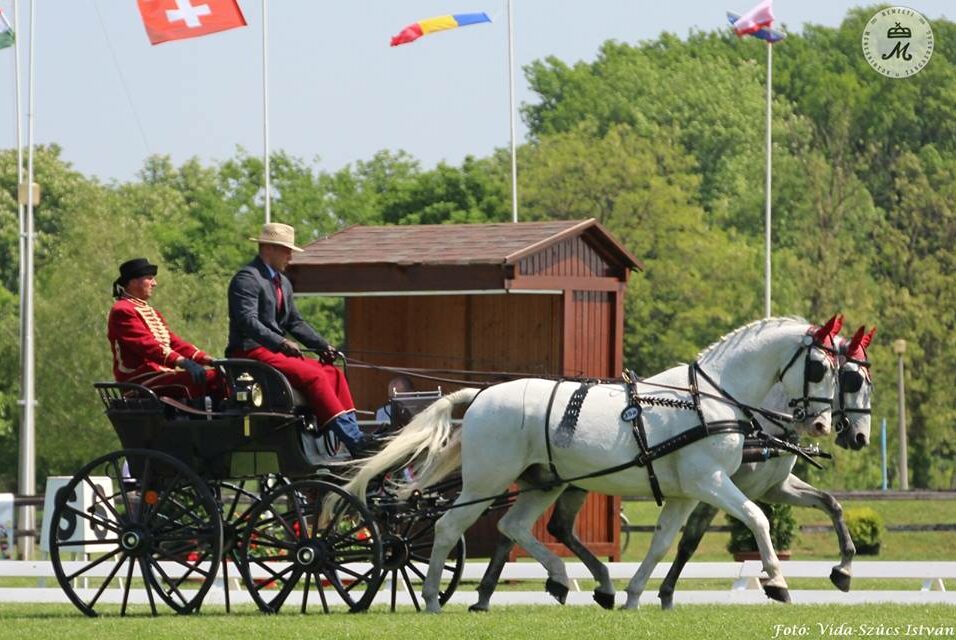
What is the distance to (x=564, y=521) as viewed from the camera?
552 inches

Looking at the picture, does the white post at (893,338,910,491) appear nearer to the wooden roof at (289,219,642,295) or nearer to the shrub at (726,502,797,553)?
the shrub at (726,502,797,553)

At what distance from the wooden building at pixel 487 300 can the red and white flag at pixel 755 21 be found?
16.7 metres

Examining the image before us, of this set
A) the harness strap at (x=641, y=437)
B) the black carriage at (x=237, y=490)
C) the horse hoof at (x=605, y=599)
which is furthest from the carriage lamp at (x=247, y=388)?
the horse hoof at (x=605, y=599)

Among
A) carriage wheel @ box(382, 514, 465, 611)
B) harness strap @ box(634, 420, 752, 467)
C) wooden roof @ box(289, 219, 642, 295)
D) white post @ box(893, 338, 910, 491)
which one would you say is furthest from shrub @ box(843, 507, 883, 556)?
harness strap @ box(634, 420, 752, 467)

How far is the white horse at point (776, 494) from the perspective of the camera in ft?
43.1

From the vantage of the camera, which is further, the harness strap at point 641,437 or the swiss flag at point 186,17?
A: the swiss flag at point 186,17

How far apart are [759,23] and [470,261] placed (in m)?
18.6

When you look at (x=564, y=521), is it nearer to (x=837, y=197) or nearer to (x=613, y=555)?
(x=613, y=555)

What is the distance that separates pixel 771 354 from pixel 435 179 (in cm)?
4074

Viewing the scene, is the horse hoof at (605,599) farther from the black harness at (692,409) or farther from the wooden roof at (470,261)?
the wooden roof at (470,261)

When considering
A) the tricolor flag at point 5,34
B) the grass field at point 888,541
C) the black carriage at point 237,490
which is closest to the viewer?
the black carriage at point 237,490

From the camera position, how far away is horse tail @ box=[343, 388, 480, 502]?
1327 centimetres

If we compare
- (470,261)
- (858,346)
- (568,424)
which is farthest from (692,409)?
(470,261)

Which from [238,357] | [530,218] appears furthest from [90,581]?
[530,218]
